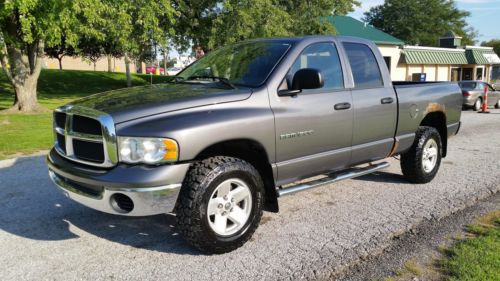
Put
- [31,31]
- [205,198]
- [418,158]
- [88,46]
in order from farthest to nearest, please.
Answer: [88,46]
[31,31]
[418,158]
[205,198]

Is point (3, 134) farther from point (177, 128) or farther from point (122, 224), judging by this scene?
point (177, 128)

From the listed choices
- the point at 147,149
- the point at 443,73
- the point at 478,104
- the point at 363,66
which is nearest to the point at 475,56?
the point at 443,73

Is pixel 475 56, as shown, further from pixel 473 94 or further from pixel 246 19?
pixel 246 19

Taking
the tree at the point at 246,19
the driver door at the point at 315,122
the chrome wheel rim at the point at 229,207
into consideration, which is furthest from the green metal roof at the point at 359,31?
the chrome wheel rim at the point at 229,207

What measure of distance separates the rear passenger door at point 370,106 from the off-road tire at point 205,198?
163 centimetres

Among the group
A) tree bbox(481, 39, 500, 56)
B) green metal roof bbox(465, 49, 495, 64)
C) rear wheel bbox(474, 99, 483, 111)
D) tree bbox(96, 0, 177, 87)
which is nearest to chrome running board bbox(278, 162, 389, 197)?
tree bbox(96, 0, 177, 87)

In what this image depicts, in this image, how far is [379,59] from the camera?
5.46 metres

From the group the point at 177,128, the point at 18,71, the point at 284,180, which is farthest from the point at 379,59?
the point at 18,71

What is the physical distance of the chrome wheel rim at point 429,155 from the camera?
20.1 feet

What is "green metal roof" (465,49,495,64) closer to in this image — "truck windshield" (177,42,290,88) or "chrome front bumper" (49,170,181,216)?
"truck windshield" (177,42,290,88)

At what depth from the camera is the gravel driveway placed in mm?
3588

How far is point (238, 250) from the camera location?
13.0 ft

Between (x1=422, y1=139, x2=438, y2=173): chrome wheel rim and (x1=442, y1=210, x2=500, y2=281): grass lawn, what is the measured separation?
67.4 inches

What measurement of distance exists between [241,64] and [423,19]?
198 feet
